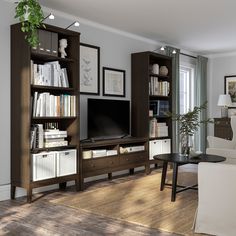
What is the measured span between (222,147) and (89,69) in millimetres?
2464

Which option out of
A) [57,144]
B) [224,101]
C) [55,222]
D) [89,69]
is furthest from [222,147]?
[55,222]

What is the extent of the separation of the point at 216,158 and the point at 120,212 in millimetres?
1494

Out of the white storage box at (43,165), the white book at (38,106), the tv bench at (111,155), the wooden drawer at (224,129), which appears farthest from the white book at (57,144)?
the wooden drawer at (224,129)

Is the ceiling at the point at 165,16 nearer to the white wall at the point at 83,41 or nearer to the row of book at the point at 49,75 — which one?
the white wall at the point at 83,41

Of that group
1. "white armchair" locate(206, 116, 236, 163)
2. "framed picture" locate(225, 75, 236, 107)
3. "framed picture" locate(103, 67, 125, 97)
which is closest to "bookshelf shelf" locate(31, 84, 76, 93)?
"framed picture" locate(103, 67, 125, 97)

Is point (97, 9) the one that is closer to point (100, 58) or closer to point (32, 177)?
point (100, 58)

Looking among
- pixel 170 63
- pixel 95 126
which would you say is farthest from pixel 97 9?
pixel 170 63

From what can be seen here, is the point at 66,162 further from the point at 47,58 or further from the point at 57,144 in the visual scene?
the point at 47,58

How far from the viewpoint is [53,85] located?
4285mm

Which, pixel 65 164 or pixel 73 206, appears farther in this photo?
pixel 65 164

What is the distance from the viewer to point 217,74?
27.0 ft

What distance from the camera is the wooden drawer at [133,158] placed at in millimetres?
5348

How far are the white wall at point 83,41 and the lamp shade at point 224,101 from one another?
6.58 ft

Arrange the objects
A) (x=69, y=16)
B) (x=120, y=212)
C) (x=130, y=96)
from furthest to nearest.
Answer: (x=130, y=96) → (x=69, y=16) → (x=120, y=212)
